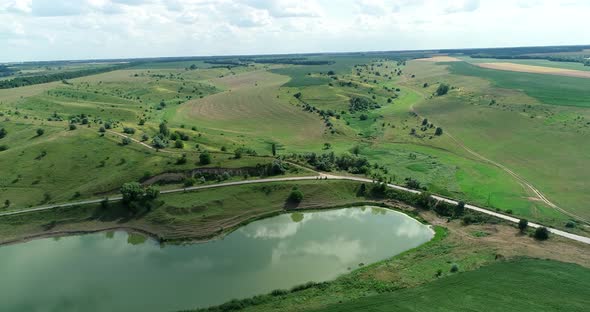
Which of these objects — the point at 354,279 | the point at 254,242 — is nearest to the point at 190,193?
the point at 254,242

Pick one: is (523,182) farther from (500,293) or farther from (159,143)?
(159,143)

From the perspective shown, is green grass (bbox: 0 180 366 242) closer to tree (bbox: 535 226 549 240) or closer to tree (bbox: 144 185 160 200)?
tree (bbox: 144 185 160 200)

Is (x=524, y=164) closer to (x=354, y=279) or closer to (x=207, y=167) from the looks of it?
(x=354, y=279)

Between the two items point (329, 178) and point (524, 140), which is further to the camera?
point (524, 140)

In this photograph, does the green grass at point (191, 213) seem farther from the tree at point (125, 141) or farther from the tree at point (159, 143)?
the tree at point (125, 141)

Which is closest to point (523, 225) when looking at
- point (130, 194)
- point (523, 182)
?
point (523, 182)

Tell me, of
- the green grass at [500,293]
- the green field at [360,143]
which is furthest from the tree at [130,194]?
the green grass at [500,293]
